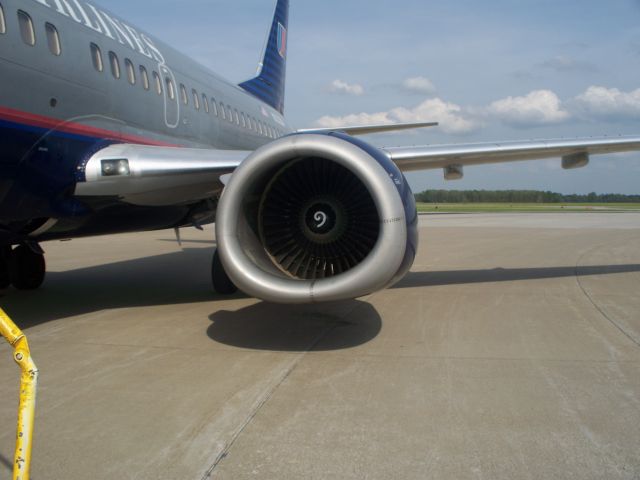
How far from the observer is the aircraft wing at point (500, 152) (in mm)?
6699

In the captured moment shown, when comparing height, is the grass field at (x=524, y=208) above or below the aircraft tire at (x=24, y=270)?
below

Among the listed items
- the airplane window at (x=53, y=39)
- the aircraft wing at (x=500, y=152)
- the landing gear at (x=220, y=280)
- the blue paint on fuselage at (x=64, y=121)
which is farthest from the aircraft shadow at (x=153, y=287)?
the airplane window at (x=53, y=39)

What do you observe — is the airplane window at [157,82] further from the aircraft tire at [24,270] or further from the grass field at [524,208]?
the grass field at [524,208]

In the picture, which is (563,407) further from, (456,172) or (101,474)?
(456,172)

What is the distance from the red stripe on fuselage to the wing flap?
2.82 metres

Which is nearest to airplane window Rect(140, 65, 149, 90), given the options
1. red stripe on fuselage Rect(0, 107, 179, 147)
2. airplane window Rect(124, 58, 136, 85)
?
airplane window Rect(124, 58, 136, 85)

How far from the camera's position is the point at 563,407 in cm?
352

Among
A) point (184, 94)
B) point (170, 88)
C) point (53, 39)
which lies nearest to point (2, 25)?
point (53, 39)

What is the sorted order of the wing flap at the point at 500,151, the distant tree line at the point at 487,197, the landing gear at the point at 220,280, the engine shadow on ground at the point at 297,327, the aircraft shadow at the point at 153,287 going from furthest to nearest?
the distant tree line at the point at 487,197
the landing gear at the point at 220,280
the wing flap at the point at 500,151
the aircraft shadow at the point at 153,287
the engine shadow on ground at the point at 297,327

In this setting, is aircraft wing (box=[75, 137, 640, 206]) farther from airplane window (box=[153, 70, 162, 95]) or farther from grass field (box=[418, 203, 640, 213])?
grass field (box=[418, 203, 640, 213])

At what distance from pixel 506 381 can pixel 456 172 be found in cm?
440

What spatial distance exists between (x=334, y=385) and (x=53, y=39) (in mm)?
4034

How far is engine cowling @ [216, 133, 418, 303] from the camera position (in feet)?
14.5

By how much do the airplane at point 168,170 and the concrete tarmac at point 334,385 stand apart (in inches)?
27.8
